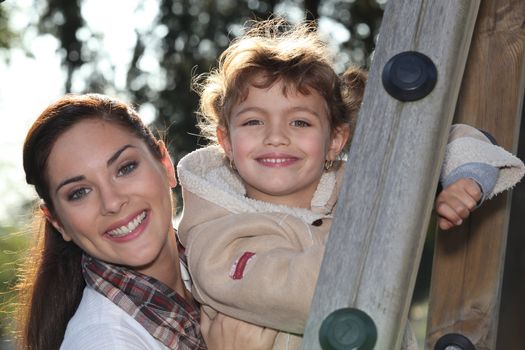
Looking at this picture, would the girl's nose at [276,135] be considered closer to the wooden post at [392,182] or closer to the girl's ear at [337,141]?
the girl's ear at [337,141]

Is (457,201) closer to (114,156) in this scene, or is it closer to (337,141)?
(337,141)

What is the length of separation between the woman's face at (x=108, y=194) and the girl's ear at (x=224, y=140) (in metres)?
0.21

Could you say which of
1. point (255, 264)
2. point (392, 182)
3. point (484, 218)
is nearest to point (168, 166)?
point (255, 264)

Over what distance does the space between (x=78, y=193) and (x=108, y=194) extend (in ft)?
0.31

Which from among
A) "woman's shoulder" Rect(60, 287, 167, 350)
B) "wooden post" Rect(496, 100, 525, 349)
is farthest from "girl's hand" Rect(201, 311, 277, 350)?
"wooden post" Rect(496, 100, 525, 349)

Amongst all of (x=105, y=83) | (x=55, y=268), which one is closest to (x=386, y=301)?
(x=55, y=268)

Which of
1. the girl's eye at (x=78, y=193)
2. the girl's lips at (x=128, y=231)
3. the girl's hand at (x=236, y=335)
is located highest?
the girl's eye at (x=78, y=193)

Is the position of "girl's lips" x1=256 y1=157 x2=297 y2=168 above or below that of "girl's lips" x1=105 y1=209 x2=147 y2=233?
above

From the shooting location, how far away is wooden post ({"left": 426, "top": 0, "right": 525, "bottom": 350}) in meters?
2.45

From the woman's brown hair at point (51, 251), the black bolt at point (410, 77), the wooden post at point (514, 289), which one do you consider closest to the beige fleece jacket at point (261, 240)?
the woman's brown hair at point (51, 251)

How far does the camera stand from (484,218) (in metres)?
2.53

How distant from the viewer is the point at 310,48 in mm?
2678

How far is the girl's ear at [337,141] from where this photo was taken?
2654 millimetres

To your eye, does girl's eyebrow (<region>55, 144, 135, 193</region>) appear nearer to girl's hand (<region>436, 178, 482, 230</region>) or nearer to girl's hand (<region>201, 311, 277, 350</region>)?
girl's hand (<region>201, 311, 277, 350</region>)
